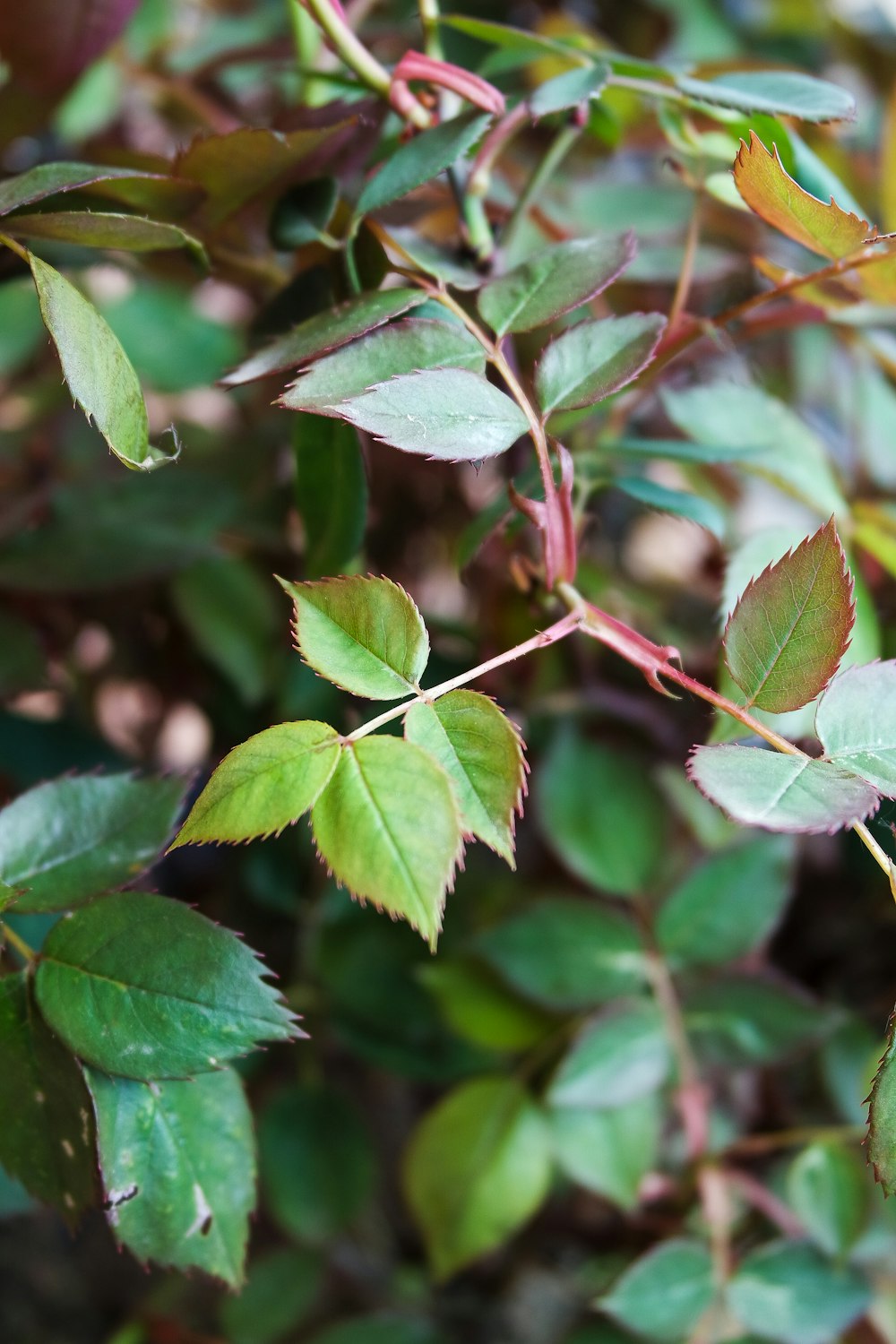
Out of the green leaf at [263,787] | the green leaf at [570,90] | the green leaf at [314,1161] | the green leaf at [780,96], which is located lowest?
the green leaf at [314,1161]

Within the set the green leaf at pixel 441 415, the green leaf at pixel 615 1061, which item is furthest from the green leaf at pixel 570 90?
the green leaf at pixel 615 1061

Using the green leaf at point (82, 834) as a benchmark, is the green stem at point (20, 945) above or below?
below

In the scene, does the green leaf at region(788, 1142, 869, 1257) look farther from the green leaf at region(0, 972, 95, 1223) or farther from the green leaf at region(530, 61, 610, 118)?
the green leaf at region(530, 61, 610, 118)

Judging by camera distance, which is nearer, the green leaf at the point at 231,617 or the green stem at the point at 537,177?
the green stem at the point at 537,177

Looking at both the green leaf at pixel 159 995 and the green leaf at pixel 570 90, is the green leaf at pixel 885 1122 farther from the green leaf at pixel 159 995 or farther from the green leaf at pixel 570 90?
the green leaf at pixel 570 90

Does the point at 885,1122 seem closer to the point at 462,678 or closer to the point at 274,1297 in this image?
the point at 462,678

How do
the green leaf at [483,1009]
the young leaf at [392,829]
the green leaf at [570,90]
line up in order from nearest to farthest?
the young leaf at [392,829], the green leaf at [570,90], the green leaf at [483,1009]

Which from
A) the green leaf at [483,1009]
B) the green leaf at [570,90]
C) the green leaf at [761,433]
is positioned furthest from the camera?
the green leaf at [483,1009]

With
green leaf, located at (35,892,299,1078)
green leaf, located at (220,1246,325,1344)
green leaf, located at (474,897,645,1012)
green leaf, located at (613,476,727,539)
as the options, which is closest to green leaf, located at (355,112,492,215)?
green leaf, located at (613,476,727,539)
